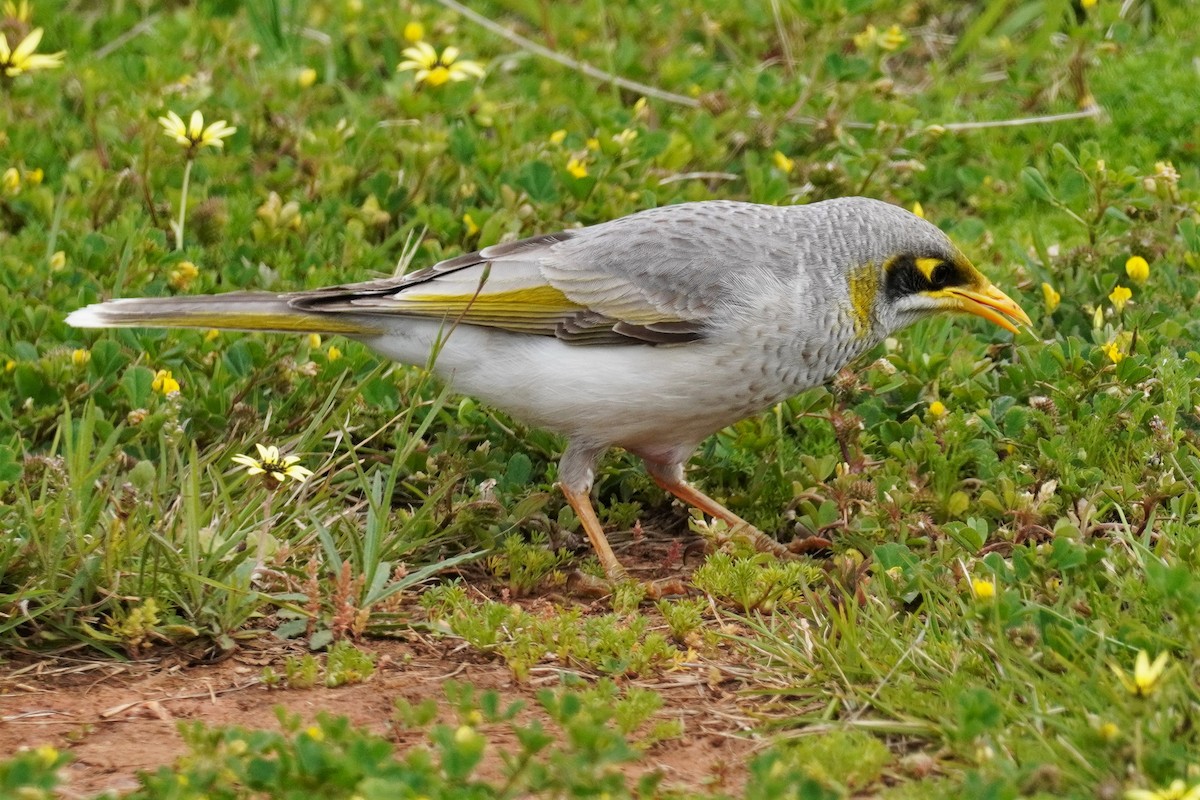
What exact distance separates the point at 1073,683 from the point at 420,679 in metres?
2.17

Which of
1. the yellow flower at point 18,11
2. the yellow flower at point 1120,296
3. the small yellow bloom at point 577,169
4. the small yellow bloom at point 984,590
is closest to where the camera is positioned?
the small yellow bloom at point 984,590

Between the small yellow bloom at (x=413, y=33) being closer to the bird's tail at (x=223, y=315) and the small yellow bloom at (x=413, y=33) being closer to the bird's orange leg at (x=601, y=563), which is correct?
the bird's tail at (x=223, y=315)

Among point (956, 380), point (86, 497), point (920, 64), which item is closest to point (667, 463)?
point (956, 380)

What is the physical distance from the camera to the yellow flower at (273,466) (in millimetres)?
5629

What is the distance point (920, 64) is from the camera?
10.5 m

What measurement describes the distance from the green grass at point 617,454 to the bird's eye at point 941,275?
1.46 ft

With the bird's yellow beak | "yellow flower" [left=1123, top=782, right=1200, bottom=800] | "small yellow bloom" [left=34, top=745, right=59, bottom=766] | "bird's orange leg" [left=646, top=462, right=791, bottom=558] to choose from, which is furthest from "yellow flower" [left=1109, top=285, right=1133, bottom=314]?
"small yellow bloom" [left=34, top=745, right=59, bottom=766]

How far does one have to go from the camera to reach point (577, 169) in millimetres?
8180

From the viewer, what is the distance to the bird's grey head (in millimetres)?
6602

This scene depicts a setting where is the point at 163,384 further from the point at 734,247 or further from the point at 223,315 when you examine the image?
the point at 734,247

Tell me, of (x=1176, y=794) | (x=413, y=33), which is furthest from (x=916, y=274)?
(x=413, y=33)

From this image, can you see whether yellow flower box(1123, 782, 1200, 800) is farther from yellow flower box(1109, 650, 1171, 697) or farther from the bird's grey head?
the bird's grey head

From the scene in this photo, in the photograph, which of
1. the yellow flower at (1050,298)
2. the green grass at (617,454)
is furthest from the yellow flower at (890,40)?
the yellow flower at (1050,298)

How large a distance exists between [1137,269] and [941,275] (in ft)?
3.89
